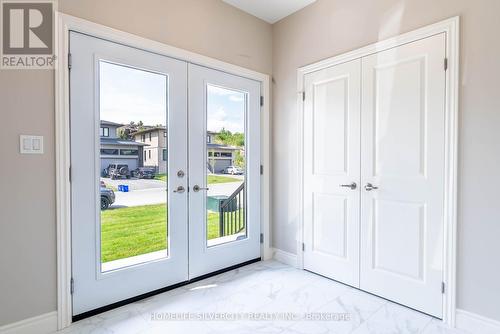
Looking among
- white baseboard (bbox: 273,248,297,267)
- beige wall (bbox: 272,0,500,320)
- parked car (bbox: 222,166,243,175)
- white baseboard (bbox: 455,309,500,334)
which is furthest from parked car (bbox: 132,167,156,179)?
white baseboard (bbox: 455,309,500,334)

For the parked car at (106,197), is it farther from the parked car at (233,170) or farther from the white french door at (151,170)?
the parked car at (233,170)

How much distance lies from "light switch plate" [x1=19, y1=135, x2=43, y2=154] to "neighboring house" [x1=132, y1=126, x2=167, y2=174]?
644 mm

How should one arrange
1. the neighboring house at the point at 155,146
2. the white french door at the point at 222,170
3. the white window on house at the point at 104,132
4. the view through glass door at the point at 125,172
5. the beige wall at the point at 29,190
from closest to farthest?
the beige wall at the point at 29,190, the view through glass door at the point at 125,172, the white window on house at the point at 104,132, the neighboring house at the point at 155,146, the white french door at the point at 222,170

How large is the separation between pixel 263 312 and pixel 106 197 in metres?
1.52

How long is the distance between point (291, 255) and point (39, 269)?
2.31 meters

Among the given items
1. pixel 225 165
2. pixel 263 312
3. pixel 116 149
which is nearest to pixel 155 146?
pixel 116 149

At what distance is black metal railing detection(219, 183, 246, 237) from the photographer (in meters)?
2.97

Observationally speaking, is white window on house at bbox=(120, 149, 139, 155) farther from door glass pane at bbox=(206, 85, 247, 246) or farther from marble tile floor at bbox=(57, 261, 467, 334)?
marble tile floor at bbox=(57, 261, 467, 334)

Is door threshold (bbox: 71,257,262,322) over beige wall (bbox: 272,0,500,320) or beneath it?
beneath

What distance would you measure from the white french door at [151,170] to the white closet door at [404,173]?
1.28 meters

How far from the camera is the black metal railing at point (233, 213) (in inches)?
117

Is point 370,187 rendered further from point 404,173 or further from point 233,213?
point 233,213

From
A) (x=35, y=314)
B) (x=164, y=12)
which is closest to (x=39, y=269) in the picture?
(x=35, y=314)

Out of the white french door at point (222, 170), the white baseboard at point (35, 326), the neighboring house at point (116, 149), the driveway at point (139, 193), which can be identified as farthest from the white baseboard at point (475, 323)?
the white baseboard at point (35, 326)
